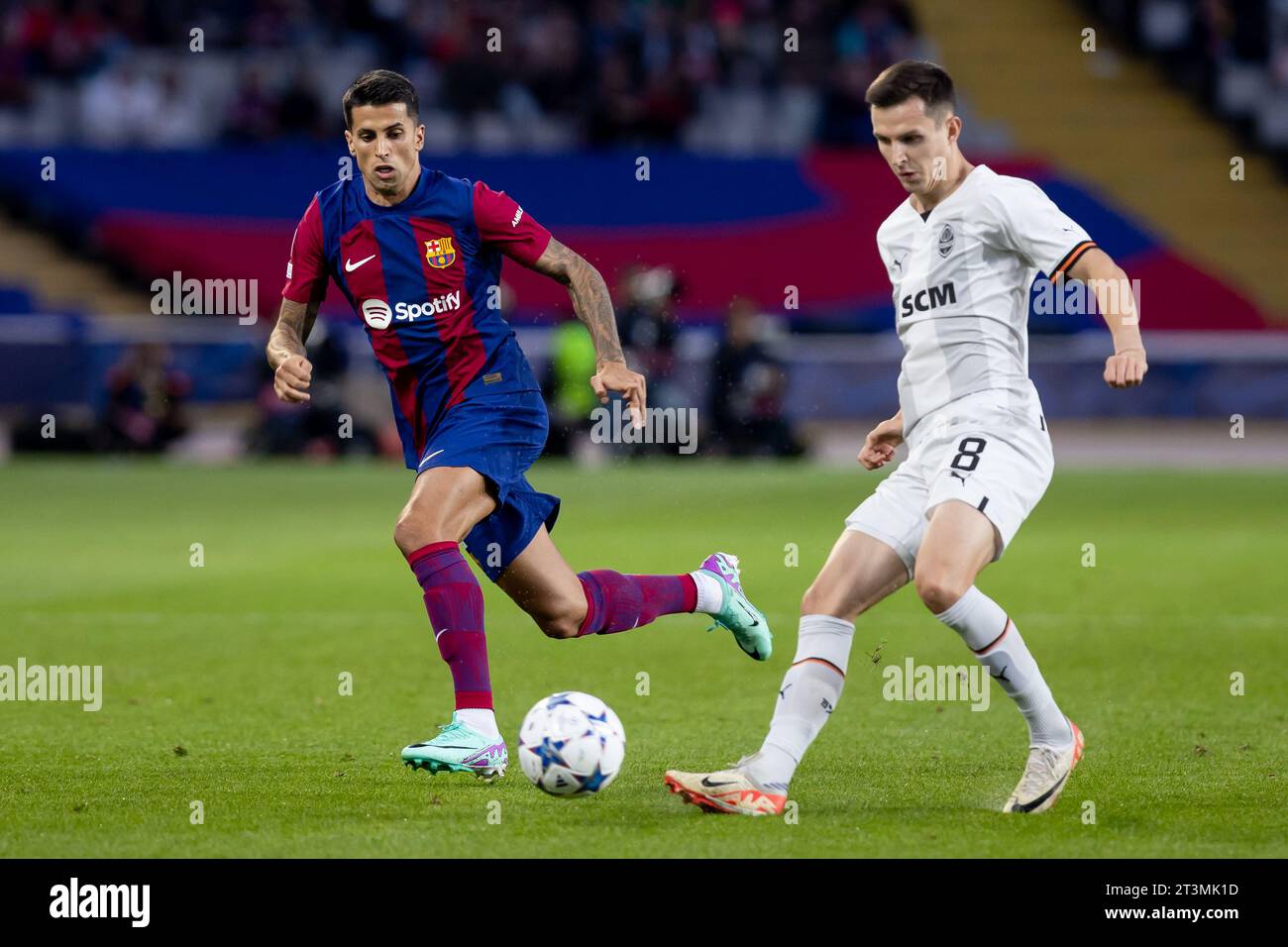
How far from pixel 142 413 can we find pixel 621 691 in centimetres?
Answer: 1360

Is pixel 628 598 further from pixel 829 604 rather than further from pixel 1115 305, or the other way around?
pixel 1115 305

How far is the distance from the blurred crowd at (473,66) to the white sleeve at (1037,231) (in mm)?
19113

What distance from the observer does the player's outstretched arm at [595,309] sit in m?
6.09

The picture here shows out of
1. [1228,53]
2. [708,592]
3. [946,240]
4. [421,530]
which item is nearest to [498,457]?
[421,530]

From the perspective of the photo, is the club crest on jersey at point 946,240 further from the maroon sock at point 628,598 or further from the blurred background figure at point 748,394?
the blurred background figure at point 748,394

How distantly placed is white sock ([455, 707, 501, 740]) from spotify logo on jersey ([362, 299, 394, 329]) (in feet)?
4.43

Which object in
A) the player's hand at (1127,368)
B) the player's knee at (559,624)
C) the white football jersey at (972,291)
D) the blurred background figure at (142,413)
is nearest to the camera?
the player's hand at (1127,368)

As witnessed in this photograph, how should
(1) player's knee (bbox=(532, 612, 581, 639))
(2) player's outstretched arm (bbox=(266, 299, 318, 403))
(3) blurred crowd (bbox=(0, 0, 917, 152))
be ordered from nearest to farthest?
(2) player's outstretched arm (bbox=(266, 299, 318, 403)) < (1) player's knee (bbox=(532, 612, 581, 639)) < (3) blurred crowd (bbox=(0, 0, 917, 152))

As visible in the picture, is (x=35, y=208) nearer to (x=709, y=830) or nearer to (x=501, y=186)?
(x=501, y=186)

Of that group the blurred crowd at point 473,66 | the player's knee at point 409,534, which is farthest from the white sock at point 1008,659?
the blurred crowd at point 473,66

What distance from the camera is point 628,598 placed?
6.89 m

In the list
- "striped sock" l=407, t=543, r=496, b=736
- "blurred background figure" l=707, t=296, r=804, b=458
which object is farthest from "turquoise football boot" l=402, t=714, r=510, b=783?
"blurred background figure" l=707, t=296, r=804, b=458

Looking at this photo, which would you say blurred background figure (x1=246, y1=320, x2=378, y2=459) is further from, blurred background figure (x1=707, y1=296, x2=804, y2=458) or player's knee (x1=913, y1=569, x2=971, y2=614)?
player's knee (x1=913, y1=569, x2=971, y2=614)

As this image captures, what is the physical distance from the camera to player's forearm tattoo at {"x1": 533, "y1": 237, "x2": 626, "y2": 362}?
20.9 feet
